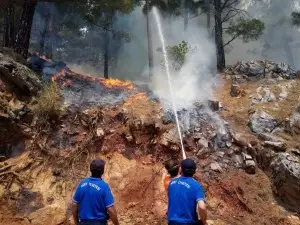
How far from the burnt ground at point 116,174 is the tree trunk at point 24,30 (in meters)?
4.41

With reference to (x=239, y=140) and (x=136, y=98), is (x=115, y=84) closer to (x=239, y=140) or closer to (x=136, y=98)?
(x=136, y=98)

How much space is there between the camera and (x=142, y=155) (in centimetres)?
945

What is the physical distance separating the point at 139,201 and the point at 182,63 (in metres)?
9.74

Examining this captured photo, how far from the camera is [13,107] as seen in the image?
9.84 meters

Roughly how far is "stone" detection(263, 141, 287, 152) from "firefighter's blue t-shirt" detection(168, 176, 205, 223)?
562 cm

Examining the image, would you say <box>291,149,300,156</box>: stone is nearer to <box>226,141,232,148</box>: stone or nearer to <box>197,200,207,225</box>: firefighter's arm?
<box>226,141,232,148</box>: stone

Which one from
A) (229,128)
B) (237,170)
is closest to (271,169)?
(237,170)

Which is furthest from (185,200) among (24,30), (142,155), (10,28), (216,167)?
(10,28)

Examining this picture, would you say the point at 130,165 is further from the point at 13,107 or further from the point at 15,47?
the point at 15,47

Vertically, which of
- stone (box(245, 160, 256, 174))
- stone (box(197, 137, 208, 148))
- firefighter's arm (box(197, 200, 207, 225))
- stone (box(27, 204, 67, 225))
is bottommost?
stone (box(27, 204, 67, 225))

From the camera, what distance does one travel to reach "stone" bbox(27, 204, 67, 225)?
7.70m

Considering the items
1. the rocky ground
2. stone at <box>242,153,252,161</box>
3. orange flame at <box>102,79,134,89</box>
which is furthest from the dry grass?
stone at <box>242,153,252,161</box>

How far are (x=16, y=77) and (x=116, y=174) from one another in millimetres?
4060

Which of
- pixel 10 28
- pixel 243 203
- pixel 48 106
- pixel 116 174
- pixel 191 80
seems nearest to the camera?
pixel 243 203
